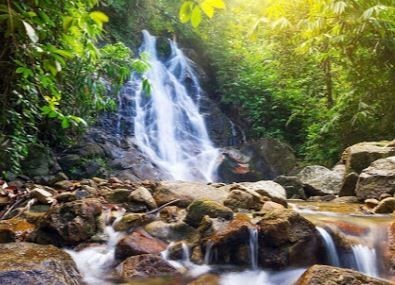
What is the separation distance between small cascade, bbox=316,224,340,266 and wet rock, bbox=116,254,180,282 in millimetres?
1396

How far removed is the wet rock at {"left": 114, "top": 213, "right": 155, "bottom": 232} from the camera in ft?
13.4

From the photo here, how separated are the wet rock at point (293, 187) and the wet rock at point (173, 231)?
3175mm

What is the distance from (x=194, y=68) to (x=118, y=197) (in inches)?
406

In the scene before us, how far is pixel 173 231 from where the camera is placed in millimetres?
3982

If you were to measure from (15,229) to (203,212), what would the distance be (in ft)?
6.22

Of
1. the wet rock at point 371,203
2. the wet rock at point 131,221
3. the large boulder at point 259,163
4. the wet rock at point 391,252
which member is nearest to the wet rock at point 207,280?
the wet rock at point 131,221

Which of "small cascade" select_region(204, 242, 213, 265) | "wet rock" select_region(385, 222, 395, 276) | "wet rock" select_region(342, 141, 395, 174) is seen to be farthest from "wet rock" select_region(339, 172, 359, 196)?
"small cascade" select_region(204, 242, 213, 265)

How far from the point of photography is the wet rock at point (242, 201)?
15.4ft

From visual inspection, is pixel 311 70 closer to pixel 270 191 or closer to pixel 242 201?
pixel 270 191

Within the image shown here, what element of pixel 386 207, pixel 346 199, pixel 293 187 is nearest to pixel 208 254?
pixel 386 207

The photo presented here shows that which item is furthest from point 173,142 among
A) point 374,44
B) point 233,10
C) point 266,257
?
point 266,257

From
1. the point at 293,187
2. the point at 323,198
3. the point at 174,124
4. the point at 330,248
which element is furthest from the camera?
the point at 174,124

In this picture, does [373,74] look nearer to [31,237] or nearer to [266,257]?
[266,257]

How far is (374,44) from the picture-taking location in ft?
24.6
